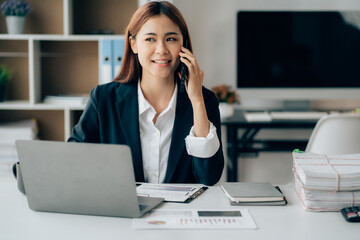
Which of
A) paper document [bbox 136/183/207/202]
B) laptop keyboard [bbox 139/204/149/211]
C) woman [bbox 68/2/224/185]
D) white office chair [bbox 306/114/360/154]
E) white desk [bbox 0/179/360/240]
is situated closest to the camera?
white desk [bbox 0/179/360/240]

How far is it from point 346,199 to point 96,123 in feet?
2.96

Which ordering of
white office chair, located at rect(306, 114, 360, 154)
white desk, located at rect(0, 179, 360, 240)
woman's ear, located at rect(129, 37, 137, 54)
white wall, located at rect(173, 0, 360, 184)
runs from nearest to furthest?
white desk, located at rect(0, 179, 360, 240), woman's ear, located at rect(129, 37, 137, 54), white office chair, located at rect(306, 114, 360, 154), white wall, located at rect(173, 0, 360, 184)

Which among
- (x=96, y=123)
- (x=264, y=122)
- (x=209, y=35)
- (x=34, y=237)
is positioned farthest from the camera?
(x=209, y=35)

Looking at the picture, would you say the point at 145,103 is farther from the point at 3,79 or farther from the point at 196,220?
the point at 3,79

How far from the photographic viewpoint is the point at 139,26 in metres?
1.61

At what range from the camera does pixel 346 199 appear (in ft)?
3.71

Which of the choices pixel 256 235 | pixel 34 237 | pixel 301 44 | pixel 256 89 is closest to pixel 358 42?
pixel 301 44

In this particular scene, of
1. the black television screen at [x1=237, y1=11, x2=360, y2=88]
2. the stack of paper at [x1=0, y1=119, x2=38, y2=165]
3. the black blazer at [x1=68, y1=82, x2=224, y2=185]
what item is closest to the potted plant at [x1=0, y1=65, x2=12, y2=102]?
the stack of paper at [x1=0, y1=119, x2=38, y2=165]

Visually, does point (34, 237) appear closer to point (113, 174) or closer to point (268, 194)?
point (113, 174)

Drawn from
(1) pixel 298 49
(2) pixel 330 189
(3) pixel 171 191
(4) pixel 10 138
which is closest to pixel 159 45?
(3) pixel 171 191

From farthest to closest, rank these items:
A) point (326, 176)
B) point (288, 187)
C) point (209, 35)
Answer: point (209, 35) → point (288, 187) → point (326, 176)

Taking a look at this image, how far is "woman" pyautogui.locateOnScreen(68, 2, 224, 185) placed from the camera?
1548mm

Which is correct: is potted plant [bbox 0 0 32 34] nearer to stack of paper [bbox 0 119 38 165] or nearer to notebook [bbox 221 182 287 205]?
stack of paper [bbox 0 119 38 165]

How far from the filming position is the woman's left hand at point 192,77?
156 centimetres
